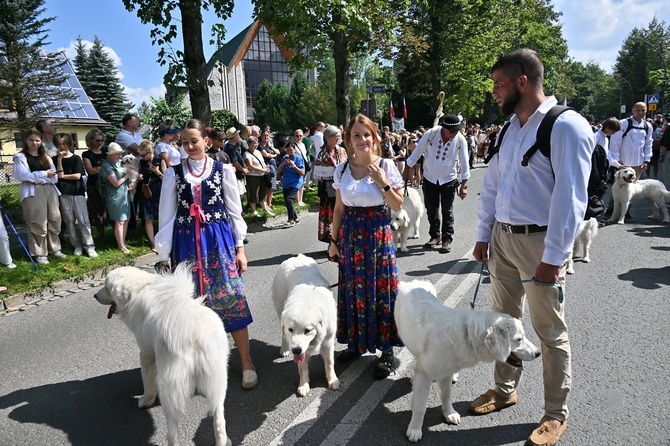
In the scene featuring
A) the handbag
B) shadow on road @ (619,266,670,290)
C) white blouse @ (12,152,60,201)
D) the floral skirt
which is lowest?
shadow on road @ (619,266,670,290)

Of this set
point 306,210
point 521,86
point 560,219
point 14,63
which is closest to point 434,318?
point 560,219

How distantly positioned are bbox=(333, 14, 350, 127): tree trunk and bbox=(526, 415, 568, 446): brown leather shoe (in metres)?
12.5

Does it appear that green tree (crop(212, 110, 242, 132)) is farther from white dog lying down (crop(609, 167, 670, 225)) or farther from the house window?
white dog lying down (crop(609, 167, 670, 225))

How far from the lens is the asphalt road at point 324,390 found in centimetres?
309

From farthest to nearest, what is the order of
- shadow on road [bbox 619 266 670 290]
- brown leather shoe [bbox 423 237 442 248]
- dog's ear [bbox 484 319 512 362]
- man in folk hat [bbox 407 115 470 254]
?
brown leather shoe [bbox 423 237 442 248]
man in folk hat [bbox 407 115 470 254]
shadow on road [bbox 619 266 670 290]
dog's ear [bbox 484 319 512 362]

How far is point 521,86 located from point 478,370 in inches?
97.5

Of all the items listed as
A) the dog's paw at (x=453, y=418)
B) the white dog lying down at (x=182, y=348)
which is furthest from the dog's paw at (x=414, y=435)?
the white dog lying down at (x=182, y=348)

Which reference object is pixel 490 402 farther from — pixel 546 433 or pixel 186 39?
pixel 186 39

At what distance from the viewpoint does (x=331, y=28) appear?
12781 mm

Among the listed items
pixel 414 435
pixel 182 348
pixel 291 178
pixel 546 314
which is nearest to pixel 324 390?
pixel 414 435

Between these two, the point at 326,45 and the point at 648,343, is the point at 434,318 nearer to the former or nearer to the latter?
the point at 648,343

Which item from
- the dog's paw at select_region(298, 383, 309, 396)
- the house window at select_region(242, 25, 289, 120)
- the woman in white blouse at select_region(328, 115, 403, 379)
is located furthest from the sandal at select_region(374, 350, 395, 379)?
the house window at select_region(242, 25, 289, 120)

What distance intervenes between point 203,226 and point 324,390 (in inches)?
67.9

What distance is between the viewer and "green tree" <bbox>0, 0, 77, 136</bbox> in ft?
77.4
